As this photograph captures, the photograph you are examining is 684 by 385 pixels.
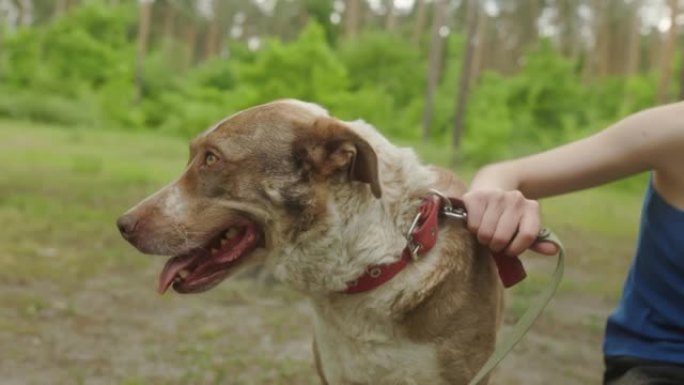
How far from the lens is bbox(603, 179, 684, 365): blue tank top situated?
2.60 metres

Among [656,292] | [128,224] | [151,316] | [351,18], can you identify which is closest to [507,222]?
[656,292]

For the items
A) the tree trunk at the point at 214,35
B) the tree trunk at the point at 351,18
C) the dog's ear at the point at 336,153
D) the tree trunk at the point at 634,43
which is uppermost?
the dog's ear at the point at 336,153

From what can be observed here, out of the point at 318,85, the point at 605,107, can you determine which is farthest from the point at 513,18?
the point at 318,85

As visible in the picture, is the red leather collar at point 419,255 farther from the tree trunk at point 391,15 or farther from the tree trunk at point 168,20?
the tree trunk at point 168,20

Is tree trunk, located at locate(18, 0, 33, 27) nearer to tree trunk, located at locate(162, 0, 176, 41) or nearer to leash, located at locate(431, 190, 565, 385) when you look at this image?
tree trunk, located at locate(162, 0, 176, 41)

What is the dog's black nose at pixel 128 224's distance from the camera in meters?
2.49

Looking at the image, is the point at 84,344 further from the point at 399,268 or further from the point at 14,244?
the point at 399,268

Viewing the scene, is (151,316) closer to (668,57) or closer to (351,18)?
(668,57)

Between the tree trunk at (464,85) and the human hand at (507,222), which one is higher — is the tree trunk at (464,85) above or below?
below

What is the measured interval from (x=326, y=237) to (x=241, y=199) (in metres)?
0.28

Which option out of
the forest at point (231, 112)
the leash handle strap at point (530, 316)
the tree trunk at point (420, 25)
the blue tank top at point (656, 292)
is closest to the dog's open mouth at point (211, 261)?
the leash handle strap at point (530, 316)

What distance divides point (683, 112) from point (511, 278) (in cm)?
71

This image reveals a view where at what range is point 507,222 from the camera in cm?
233

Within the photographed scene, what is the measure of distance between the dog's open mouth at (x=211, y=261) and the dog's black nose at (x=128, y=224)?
0.15 meters
